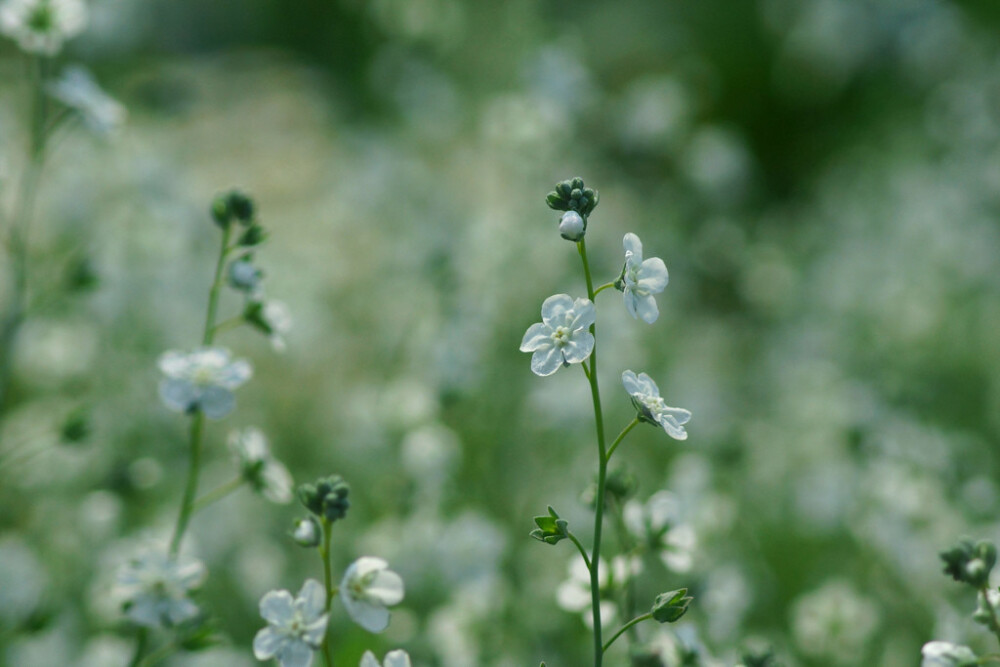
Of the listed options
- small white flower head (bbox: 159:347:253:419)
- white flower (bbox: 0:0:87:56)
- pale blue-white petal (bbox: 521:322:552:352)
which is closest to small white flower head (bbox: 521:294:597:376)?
pale blue-white petal (bbox: 521:322:552:352)

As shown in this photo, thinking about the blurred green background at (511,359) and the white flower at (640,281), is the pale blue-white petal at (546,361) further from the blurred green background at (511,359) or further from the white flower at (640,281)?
the blurred green background at (511,359)

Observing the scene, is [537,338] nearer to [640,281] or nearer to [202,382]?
[640,281]

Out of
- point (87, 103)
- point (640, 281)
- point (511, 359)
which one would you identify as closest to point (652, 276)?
point (640, 281)

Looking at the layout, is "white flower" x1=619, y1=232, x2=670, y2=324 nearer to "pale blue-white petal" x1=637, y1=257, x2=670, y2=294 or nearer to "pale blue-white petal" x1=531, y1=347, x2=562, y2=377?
"pale blue-white petal" x1=637, y1=257, x2=670, y2=294

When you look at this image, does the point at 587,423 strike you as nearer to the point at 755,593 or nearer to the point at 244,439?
the point at 755,593

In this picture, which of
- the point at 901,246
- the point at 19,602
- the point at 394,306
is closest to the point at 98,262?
the point at 394,306

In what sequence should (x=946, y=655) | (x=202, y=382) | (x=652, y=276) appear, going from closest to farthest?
(x=946, y=655)
(x=652, y=276)
(x=202, y=382)
